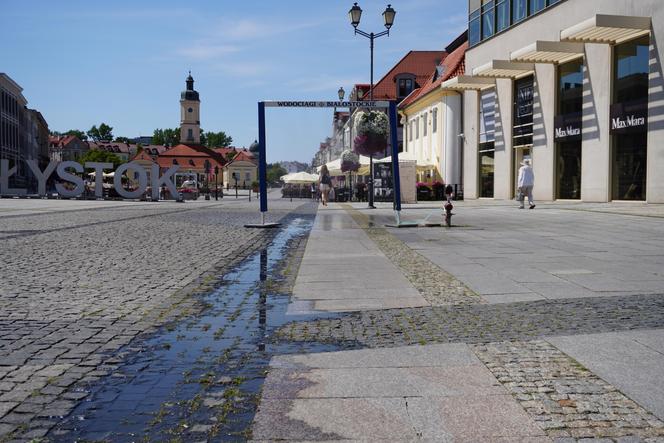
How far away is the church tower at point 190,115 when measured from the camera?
14525 cm

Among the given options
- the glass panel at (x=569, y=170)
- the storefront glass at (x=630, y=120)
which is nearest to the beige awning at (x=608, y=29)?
the storefront glass at (x=630, y=120)

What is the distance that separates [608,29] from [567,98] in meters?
5.68

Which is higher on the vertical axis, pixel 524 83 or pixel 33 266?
pixel 524 83

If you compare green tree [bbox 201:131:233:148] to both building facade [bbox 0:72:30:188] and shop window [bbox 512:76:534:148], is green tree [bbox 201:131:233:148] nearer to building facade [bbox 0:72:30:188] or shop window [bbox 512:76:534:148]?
building facade [bbox 0:72:30:188]

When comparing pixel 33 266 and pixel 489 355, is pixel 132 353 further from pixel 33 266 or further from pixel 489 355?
pixel 33 266

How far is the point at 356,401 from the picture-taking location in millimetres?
3197

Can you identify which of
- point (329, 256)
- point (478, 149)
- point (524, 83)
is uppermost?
point (524, 83)

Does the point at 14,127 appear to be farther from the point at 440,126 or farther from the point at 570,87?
the point at 570,87

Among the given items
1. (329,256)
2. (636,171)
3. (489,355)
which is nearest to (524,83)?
(636,171)

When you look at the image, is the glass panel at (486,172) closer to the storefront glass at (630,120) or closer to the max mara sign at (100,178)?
the storefront glass at (630,120)

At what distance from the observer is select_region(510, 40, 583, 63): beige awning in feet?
85.8

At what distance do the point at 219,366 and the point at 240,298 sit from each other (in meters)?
2.50

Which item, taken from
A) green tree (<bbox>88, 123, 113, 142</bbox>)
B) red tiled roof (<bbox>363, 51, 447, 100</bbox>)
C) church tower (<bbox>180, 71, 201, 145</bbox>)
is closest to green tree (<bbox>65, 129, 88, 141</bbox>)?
green tree (<bbox>88, 123, 113, 142</bbox>)

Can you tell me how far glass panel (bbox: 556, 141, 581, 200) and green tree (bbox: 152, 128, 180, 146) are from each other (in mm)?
165318
